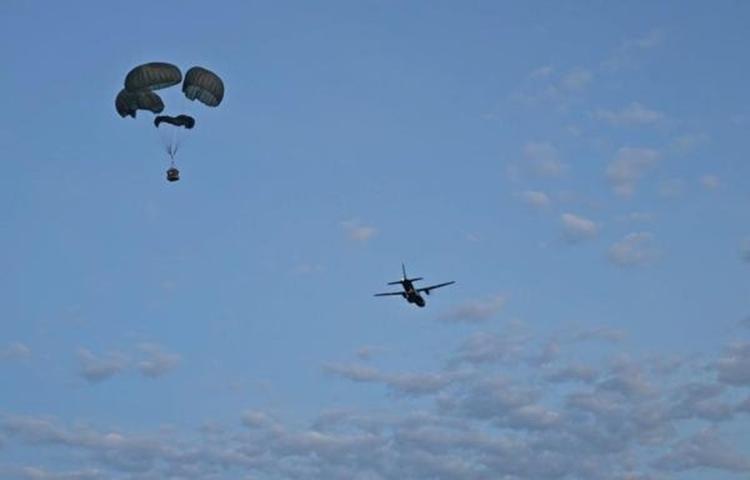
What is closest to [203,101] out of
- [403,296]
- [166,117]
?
[166,117]

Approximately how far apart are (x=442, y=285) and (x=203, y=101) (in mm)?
23241

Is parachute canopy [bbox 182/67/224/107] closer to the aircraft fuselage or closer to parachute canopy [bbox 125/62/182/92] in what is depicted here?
parachute canopy [bbox 125/62/182/92]

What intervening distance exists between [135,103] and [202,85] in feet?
16.8

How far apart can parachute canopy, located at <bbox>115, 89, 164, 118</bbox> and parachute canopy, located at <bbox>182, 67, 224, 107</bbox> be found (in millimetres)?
2410

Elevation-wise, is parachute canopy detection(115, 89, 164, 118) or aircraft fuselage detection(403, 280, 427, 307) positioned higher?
parachute canopy detection(115, 89, 164, 118)

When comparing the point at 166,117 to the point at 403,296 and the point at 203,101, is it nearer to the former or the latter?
the point at 203,101

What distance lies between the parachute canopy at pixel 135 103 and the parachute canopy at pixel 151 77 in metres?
1.57

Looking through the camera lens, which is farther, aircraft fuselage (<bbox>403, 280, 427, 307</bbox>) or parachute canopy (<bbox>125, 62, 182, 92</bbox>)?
aircraft fuselage (<bbox>403, 280, 427, 307</bbox>)

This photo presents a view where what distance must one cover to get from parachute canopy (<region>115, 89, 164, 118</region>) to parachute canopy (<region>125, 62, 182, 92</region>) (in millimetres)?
1574

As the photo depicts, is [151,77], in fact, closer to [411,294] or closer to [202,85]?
[202,85]

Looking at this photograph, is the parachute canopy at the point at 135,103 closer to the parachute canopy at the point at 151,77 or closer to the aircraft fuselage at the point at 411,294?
the parachute canopy at the point at 151,77

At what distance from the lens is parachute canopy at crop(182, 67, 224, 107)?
353 feet

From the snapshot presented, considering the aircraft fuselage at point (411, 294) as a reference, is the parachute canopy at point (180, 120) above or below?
above

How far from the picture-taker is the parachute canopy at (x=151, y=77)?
105500 mm
